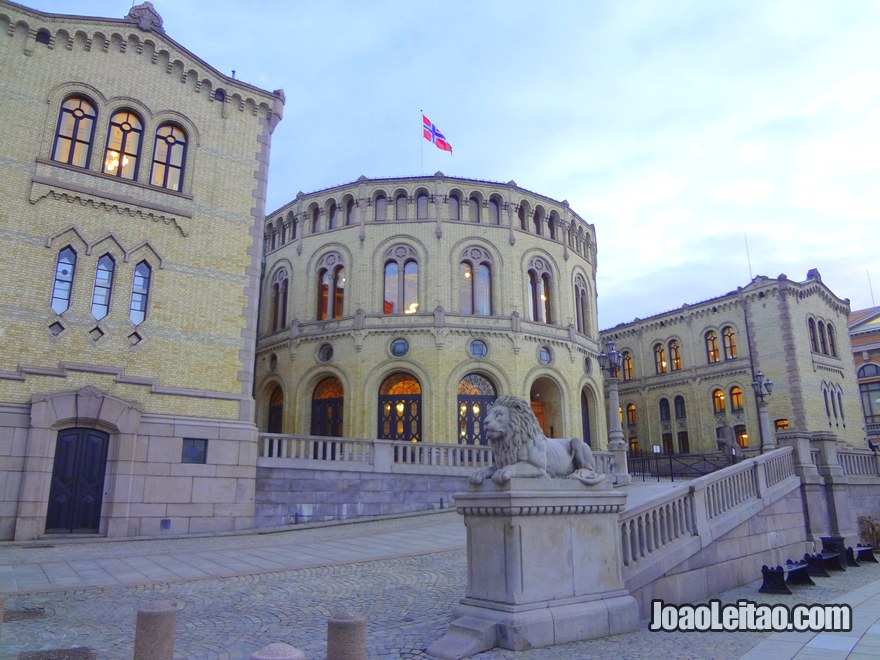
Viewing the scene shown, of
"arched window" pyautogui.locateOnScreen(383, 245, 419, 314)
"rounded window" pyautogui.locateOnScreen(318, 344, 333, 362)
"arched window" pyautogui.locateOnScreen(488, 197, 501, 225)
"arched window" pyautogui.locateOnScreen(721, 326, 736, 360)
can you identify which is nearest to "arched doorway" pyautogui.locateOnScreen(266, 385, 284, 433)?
"rounded window" pyautogui.locateOnScreen(318, 344, 333, 362)

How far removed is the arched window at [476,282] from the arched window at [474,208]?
1.69 meters

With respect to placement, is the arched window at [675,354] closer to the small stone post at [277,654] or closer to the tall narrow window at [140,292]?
the tall narrow window at [140,292]

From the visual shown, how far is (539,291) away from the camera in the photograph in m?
34.3

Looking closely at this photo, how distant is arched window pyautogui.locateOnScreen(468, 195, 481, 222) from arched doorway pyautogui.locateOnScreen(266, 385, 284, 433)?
14.3 m

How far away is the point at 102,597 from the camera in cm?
888

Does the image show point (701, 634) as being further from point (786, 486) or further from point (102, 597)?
point (786, 486)

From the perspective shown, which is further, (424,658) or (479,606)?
(479,606)

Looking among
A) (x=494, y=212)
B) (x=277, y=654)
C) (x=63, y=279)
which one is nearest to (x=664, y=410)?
(x=494, y=212)

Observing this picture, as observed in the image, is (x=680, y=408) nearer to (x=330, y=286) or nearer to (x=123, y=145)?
(x=330, y=286)

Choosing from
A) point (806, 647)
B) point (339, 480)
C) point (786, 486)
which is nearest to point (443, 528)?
point (339, 480)

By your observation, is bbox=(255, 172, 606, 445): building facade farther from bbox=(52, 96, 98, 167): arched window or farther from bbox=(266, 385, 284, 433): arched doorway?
bbox=(52, 96, 98, 167): arched window

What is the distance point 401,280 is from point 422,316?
102 inches

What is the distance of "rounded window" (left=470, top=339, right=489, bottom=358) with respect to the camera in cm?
3145

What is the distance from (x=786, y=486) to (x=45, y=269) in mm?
19916
